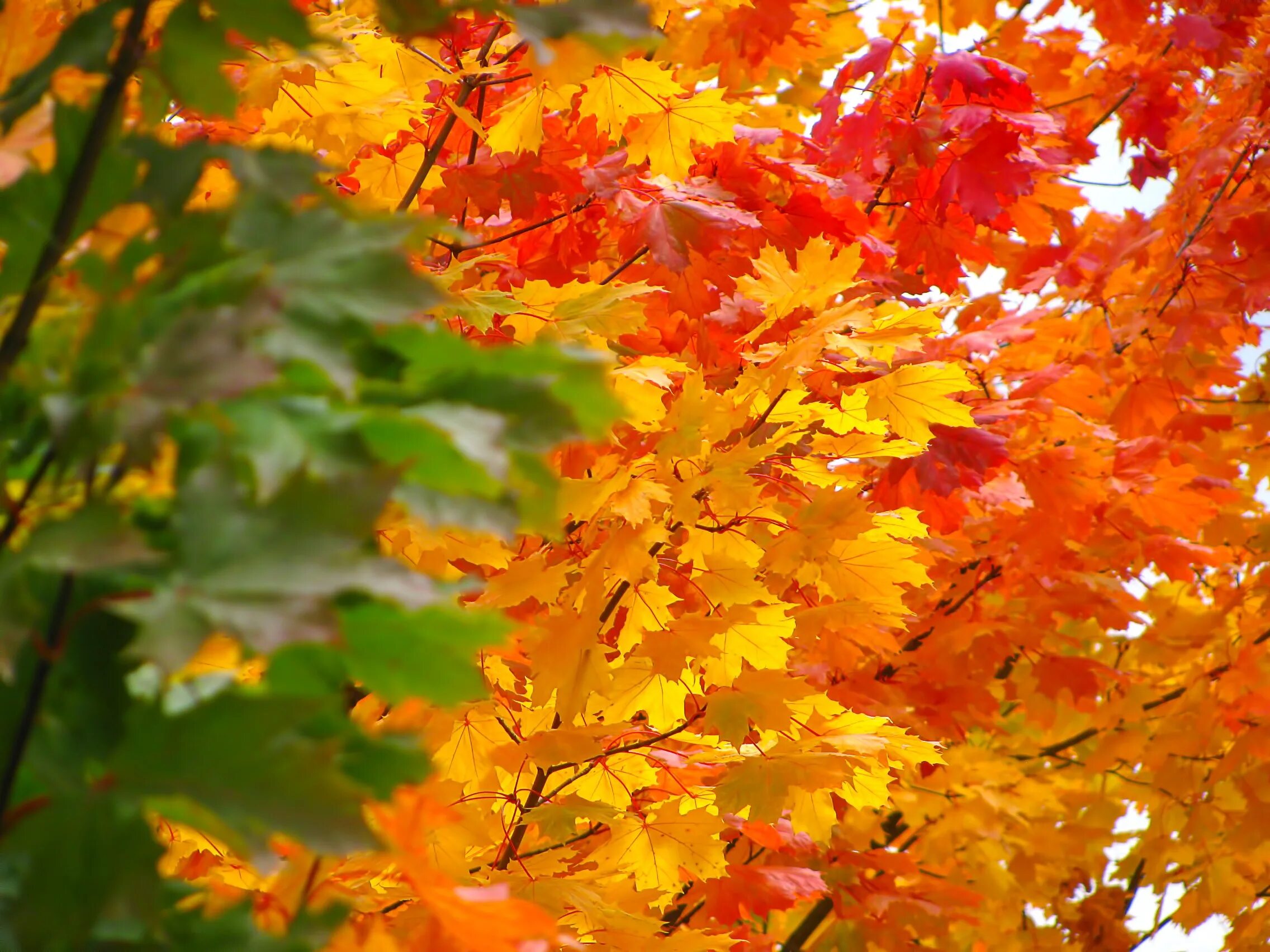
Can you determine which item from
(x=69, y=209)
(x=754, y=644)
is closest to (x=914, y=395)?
(x=754, y=644)

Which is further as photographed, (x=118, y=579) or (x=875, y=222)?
(x=875, y=222)

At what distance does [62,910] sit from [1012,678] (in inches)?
139

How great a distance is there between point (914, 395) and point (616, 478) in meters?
0.60

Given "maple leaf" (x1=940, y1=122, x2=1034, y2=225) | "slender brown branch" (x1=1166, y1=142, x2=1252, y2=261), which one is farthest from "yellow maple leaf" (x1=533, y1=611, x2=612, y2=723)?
"slender brown branch" (x1=1166, y1=142, x2=1252, y2=261)

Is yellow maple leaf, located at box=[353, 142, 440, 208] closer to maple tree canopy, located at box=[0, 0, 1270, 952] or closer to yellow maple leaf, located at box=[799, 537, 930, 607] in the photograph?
maple tree canopy, located at box=[0, 0, 1270, 952]

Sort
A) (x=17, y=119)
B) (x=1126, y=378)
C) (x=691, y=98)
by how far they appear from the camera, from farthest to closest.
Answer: (x=1126, y=378)
(x=691, y=98)
(x=17, y=119)

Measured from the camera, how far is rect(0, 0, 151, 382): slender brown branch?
1.65ft

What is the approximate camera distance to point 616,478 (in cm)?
156

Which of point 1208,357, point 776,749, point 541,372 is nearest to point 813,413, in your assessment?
point 776,749

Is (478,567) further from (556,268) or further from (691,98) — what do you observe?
(691,98)

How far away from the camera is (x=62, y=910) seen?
441mm

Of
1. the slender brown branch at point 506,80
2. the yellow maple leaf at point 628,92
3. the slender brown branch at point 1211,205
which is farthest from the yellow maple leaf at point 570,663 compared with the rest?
the slender brown branch at point 1211,205

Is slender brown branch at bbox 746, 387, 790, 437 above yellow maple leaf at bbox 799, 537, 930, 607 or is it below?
above

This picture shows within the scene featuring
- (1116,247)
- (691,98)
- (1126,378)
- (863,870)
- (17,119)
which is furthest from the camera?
(1126,378)
